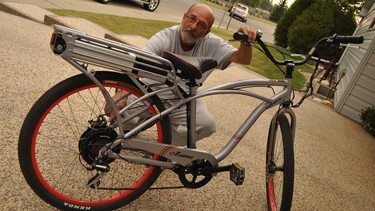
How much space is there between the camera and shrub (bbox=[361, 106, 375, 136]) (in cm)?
576

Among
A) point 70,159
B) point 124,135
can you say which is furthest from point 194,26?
point 70,159

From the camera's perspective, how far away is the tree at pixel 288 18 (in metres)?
14.6

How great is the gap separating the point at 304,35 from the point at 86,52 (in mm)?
13551

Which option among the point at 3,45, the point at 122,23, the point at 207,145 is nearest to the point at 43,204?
the point at 207,145

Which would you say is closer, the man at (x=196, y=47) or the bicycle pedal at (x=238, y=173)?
the bicycle pedal at (x=238, y=173)

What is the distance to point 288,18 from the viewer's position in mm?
15367

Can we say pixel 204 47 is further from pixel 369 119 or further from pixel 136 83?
pixel 369 119

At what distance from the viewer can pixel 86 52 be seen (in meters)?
1.49

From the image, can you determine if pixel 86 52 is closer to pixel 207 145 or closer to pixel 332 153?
pixel 207 145

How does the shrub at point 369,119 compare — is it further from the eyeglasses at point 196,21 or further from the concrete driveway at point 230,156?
the eyeglasses at point 196,21

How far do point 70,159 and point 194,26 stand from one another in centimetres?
142

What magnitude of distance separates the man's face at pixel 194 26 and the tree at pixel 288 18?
1379 cm

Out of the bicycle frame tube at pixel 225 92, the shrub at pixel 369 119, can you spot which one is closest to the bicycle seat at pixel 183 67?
the bicycle frame tube at pixel 225 92

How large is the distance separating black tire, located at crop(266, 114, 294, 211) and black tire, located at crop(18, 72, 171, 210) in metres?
0.84
